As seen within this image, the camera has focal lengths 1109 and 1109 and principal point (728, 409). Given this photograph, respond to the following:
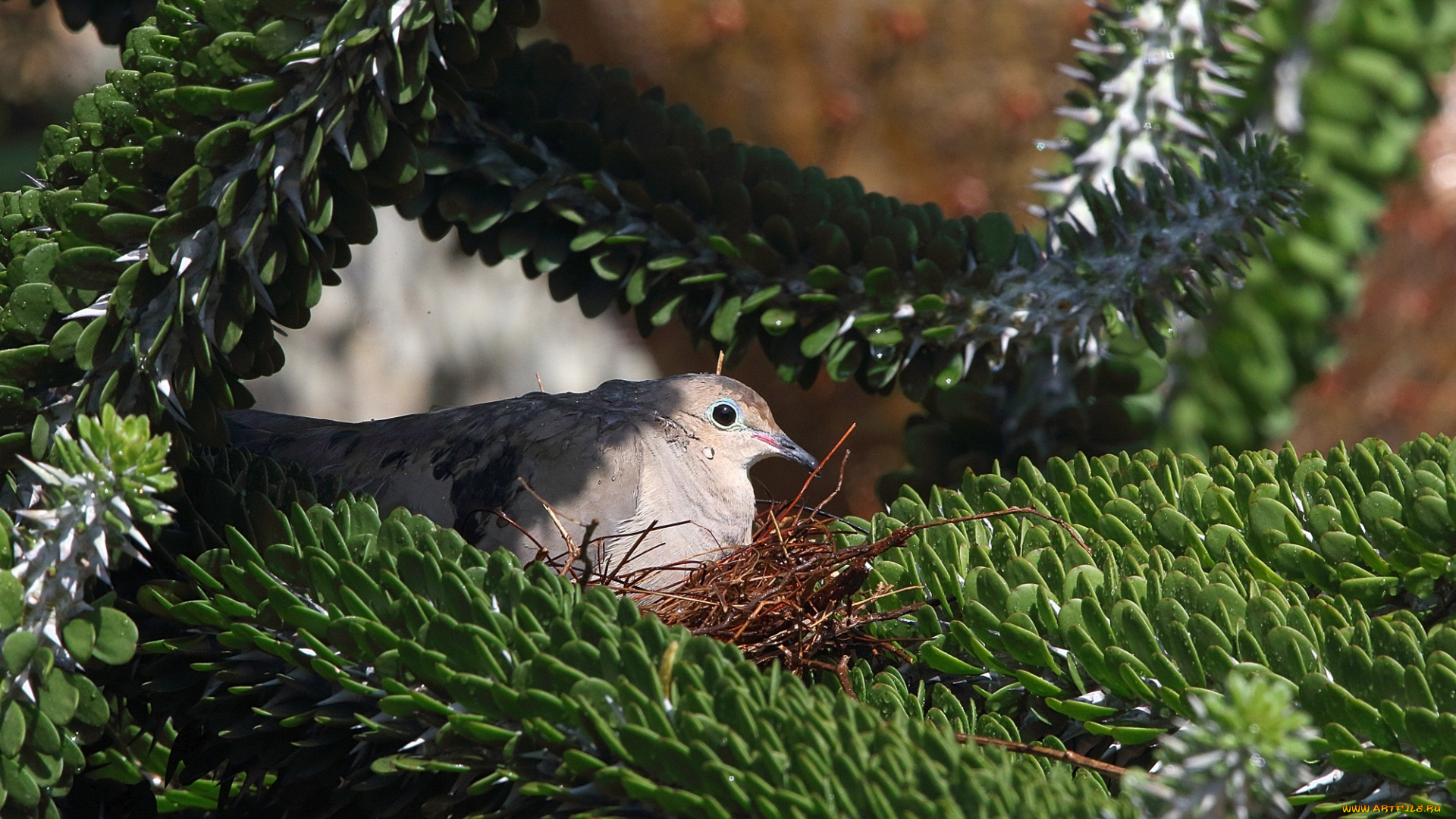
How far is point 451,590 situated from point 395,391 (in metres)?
2.88

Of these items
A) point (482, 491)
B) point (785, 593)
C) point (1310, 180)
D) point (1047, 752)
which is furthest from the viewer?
point (1310, 180)

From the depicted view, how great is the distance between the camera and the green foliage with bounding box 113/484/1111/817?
0.67 m

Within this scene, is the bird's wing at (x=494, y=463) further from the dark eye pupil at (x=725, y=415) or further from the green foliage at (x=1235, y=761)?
the green foliage at (x=1235, y=761)

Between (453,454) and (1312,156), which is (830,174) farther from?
(453,454)

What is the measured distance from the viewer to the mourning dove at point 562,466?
5.03 ft

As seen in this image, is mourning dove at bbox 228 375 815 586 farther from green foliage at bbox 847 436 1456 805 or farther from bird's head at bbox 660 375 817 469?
green foliage at bbox 847 436 1456 805

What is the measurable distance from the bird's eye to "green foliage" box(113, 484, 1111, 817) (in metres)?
0.89

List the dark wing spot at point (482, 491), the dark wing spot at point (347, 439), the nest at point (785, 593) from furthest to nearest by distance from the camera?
the dark wing spot at point (347, 439) < the dark wing spot at point (482, 491) < the nest at point (785, 593)

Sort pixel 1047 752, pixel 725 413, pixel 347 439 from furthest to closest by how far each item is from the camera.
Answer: pixel 725 413
pixel 347 439
pixel 1047 752

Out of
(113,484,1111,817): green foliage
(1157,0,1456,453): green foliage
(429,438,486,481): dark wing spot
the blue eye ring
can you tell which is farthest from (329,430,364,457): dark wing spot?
(1157,0,1456,453): green foliage

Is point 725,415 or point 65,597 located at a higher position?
point 725,415

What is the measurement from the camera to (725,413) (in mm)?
1796

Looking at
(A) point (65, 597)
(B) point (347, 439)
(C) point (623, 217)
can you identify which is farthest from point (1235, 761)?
(B) point (347, 439)

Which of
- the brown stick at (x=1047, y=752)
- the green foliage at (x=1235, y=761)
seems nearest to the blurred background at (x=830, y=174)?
Result: the brown stick at (x=1047, y=752)
